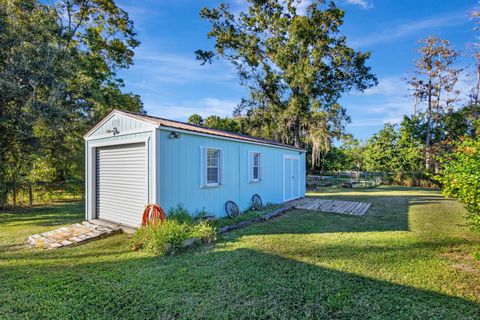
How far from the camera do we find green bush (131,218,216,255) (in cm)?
470

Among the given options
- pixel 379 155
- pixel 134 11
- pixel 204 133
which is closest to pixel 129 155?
pixel 204 133

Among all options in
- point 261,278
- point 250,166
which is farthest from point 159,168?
point 250,166

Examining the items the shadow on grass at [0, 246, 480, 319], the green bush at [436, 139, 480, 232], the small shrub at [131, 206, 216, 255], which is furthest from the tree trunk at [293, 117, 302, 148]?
the shadow on grass at [0, 246, 480, 319]

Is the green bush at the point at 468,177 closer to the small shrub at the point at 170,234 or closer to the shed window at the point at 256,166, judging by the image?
the small shrub at the point at 170,234

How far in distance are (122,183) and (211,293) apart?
454 centimetres

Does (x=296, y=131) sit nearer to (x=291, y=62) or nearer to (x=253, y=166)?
(x=291, y=62)

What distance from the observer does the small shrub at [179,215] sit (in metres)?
5.54

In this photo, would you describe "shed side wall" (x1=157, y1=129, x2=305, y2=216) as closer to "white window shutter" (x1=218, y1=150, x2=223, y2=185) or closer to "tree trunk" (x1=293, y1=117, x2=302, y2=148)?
"white window shutter" (x1=218, y1=150, x2=223, y2=185)

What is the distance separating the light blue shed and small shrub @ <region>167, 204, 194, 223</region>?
5.0 inches

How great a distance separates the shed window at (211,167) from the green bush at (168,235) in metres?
1.61

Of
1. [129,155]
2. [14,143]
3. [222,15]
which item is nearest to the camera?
[129,155]

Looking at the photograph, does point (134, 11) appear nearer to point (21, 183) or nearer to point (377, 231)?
point (21, 183)

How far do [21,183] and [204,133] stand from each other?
8817 mm

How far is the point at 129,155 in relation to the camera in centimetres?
639
